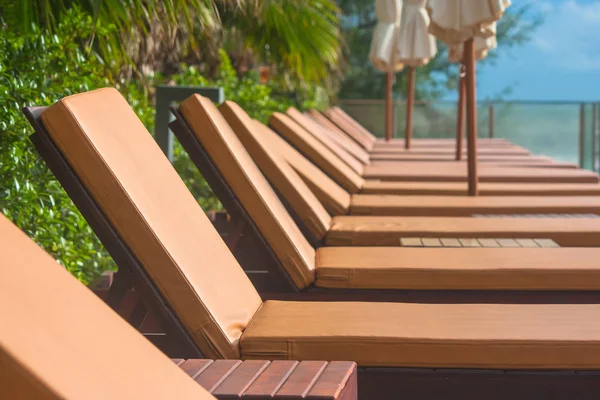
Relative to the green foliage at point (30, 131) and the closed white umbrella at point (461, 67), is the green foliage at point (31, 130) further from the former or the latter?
the closed white umbrella at point (461, 67)

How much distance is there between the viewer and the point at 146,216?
2.33m

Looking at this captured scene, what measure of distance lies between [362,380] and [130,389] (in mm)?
1091

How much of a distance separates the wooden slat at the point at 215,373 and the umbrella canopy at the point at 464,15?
4183 millimetres

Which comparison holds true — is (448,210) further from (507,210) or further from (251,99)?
(251,99)

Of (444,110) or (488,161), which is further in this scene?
(444,110)

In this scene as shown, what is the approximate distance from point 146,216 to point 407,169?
562 centimetres

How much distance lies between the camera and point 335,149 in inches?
291

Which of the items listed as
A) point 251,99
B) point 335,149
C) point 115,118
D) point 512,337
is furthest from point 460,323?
point 251,99

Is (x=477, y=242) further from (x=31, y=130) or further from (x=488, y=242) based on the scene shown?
(x=31, y=130)

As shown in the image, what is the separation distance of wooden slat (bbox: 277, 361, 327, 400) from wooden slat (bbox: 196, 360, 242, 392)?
13cm

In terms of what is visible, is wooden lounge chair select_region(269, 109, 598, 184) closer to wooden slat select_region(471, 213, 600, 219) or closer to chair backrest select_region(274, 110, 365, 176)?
chair backrest select_region(274, 110, 365, 176)

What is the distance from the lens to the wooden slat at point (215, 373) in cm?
172

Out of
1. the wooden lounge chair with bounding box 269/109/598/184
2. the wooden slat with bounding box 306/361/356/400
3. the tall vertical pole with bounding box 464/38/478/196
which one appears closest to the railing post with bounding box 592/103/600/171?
the wooden lounge chair with bounding box 269/109/598/184

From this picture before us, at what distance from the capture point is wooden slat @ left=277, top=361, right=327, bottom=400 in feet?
5.29
